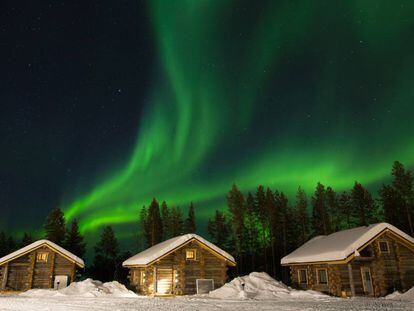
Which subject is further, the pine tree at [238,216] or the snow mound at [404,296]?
the pine tree at [238,216]

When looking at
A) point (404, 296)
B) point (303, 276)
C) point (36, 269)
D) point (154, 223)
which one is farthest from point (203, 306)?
point (154, 223)

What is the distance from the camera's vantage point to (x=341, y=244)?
27.8 m

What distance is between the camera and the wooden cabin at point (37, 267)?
106 ft

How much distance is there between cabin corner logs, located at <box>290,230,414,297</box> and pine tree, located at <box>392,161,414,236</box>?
24305mm

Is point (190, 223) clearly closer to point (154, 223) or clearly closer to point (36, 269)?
point (154, 223)

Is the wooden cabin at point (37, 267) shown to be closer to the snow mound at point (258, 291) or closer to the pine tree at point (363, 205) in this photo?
the snow mound at point (258, 291)

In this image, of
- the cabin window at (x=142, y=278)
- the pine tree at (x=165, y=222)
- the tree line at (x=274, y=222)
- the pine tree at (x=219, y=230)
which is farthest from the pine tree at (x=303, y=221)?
the cabin window at (x=142, y=278)

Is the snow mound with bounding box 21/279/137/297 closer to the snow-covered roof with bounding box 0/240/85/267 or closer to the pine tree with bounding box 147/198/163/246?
the snow-covered roof with bounding box 0/240/85/267

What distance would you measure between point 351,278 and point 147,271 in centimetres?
1549

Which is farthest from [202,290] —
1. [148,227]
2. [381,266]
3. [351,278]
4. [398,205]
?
[148,227]

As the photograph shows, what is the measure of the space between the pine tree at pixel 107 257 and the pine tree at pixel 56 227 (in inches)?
379

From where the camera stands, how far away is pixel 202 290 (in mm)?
30391

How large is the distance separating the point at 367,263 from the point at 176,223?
47.2 metres

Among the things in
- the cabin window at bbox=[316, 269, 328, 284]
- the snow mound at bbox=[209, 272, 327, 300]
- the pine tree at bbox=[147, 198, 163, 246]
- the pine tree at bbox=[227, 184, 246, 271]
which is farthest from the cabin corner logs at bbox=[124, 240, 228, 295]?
the pine tree at bbox=[147, 198, 163, 246]
